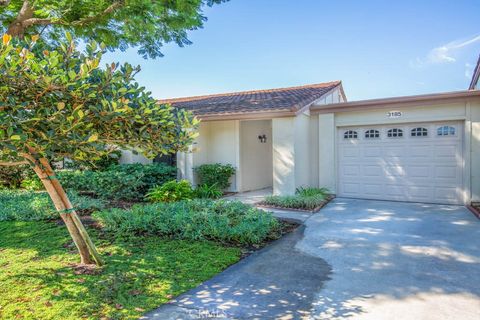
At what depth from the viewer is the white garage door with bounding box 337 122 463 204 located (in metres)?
8.62

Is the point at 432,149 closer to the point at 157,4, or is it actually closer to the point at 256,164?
the point at 256,164

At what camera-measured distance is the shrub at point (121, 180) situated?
9.52 meters

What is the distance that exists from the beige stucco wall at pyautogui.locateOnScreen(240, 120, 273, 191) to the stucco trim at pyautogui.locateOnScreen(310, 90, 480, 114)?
2.79 metres

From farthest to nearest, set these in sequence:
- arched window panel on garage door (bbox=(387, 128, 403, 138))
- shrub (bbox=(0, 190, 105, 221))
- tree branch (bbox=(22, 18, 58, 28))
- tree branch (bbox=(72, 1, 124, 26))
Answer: tree branch (bbox=(22, 18, 58, 28))
arched window panel on garage door (bbox=(387, 128, 403, 138))
tree branch (bbox=(72, 1, 124, 26))
shrub (bbox=(0, 190, 105, 221))

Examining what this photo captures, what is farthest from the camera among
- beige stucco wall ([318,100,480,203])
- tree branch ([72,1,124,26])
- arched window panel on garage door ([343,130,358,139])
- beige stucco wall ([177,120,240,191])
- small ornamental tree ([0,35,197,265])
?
beige stucco wall ([177,120,240,191])

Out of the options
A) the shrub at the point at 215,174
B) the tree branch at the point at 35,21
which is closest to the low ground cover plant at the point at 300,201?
the shrub at the point at 215,174

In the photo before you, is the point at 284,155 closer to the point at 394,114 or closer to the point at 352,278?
the point at 394,114

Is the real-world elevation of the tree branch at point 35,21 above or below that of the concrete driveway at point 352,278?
above

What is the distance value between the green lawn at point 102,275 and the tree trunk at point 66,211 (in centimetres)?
25

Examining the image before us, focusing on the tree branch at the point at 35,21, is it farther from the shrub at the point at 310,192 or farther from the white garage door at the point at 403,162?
the white garage door at the point at 403,162

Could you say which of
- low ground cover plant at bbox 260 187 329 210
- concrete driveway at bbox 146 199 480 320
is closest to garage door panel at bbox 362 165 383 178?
low ground cover plant at bbox 260 187 329 210

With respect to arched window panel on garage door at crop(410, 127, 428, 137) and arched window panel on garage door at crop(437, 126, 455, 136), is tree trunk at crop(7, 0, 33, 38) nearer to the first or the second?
arched window panel on garage door at crop(410, 127, 428, 137)

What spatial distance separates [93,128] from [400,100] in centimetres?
841

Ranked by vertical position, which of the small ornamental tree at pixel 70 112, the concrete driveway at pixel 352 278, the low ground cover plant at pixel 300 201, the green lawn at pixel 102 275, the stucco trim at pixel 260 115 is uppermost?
the stucco trim at pixel 260 115
